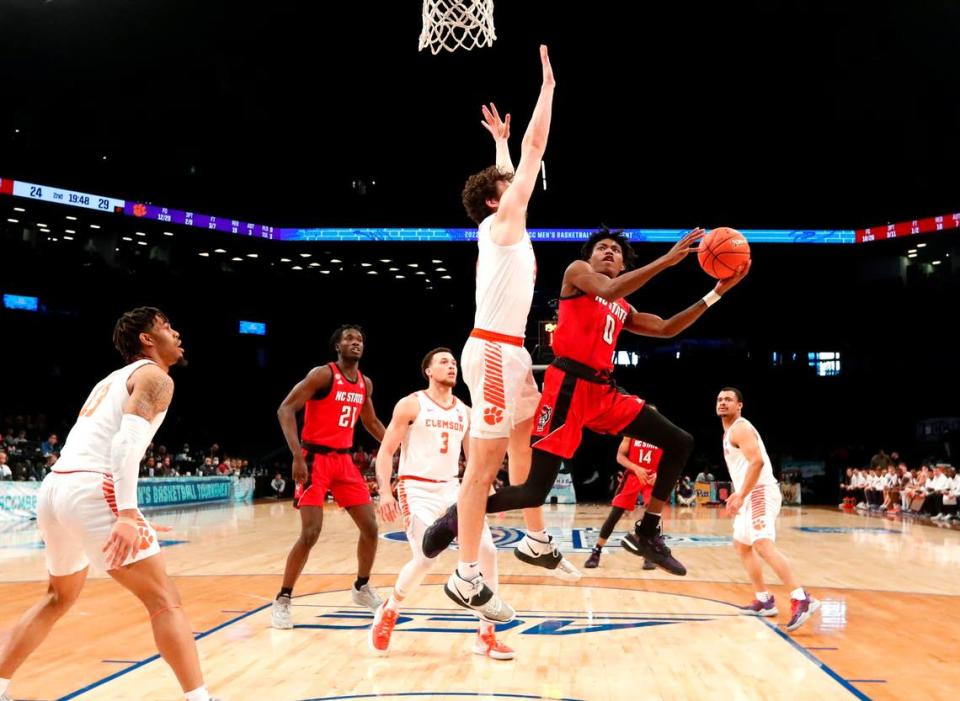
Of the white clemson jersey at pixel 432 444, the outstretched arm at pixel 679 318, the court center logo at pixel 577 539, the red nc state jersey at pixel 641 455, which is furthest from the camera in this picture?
Result: the court center logo at pixel 577 539

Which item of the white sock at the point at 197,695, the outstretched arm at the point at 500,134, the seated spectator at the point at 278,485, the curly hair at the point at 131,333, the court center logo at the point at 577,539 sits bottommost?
the seated spectator at the point at 278,485

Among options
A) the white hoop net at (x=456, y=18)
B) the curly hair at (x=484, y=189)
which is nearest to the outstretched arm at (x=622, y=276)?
the curly hair at (x=484, y=189)

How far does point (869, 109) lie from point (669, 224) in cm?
716

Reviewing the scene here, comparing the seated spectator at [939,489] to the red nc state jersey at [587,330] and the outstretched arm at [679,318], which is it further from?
the red nc state jersey at [587,330]

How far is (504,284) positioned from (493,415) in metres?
0.70

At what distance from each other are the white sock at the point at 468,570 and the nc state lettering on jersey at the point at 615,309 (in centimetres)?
167

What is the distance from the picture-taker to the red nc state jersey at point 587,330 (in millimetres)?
5184

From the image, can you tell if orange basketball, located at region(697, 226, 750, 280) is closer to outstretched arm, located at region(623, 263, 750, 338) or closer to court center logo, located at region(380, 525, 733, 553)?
outstretched arm, located at region(623, 263, 750, 338)

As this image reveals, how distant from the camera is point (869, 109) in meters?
24.1

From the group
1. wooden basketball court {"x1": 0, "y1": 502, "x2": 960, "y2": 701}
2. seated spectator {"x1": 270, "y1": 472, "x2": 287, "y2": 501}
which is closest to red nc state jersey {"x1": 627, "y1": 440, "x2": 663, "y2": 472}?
wooden basketball court {"x1": 0, "y1": 502, "x2": 960, "y2": 701}

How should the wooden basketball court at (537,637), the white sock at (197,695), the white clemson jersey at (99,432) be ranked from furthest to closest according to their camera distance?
the wooden basketball court at (537,637) → the white clemson jersey at (99,432) → the white sock at (197,695)

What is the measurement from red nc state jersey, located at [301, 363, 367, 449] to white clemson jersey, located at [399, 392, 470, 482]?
0.82 metres

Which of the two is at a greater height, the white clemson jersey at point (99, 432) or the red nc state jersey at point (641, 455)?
the white clemson jersey at point (99, 432)

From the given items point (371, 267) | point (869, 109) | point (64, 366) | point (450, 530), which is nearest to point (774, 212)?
point (869, 109)
